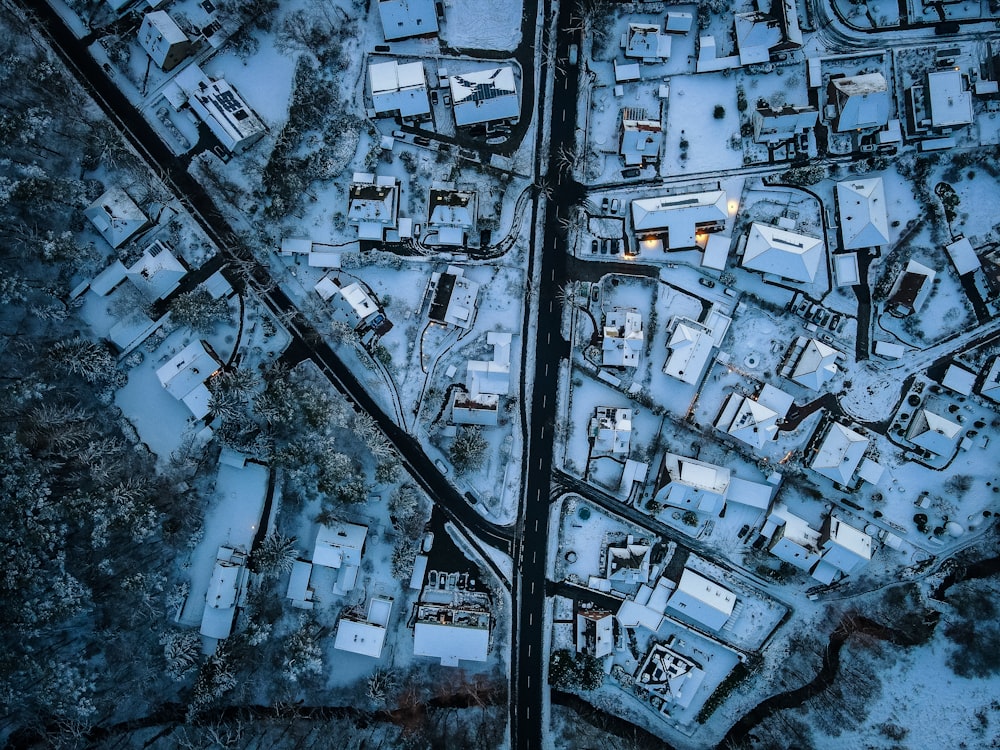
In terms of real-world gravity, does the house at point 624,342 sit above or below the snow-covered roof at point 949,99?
below

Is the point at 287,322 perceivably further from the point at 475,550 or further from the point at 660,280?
the point at 660,280

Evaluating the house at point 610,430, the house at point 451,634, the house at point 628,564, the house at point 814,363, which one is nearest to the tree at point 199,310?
the house at point 451,634

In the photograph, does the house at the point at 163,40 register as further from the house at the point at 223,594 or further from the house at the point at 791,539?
the house at the point at 791,539

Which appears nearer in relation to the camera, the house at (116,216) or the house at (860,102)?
the house at (860,102)

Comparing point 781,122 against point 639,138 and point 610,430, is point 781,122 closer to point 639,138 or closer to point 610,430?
point 639,138

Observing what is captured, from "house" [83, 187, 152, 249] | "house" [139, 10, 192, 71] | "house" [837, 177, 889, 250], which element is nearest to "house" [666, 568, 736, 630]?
"house" [837, 177, 889, 250]

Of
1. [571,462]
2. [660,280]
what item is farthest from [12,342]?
[660,280]
